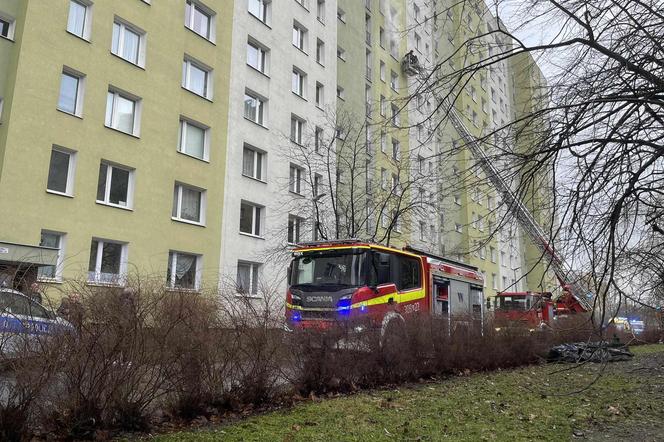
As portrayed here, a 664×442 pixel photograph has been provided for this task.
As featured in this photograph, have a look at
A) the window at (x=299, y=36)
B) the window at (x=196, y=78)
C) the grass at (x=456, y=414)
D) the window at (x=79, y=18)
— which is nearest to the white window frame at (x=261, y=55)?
the window at (x=299, y=36)

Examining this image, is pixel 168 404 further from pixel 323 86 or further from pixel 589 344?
pixel 323 86

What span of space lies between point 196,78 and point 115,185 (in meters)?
6.42

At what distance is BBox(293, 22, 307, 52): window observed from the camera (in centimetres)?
2849

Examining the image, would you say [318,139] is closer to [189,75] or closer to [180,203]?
[189,75]

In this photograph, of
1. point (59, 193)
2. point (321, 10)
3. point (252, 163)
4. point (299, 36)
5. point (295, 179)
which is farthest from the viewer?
point (321, 10)

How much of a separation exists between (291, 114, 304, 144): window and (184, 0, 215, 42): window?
604 cm

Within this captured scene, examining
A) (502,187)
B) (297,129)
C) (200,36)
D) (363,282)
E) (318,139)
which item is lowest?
(363,282)

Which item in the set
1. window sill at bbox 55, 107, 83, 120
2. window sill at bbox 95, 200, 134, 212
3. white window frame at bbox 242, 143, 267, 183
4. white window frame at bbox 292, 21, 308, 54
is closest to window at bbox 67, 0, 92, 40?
window sill at bbox 55, 107, 83, 120

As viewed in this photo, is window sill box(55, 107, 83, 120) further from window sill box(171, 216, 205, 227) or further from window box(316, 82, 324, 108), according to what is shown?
window box(316, 82, 324, 108)

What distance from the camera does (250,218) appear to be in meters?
23.8

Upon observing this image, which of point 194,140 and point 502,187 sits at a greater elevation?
point 194,140

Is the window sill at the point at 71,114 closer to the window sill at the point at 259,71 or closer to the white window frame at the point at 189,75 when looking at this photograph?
the white window frame at the point at 189,75

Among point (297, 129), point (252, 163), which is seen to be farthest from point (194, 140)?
point (297, 129)

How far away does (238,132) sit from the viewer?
76.6 ft
